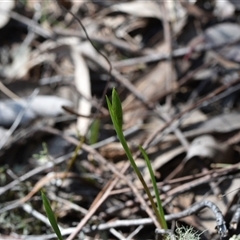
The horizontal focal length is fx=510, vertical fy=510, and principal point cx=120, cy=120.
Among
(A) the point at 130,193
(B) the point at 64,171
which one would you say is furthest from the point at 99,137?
(A) the point at 130,193

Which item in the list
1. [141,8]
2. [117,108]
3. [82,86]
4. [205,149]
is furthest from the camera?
[141,8]

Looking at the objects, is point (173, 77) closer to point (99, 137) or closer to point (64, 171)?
point (99, 137)

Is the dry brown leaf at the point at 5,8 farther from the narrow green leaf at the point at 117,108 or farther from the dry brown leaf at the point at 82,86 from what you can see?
the narrow green leaf at the point at 117,108

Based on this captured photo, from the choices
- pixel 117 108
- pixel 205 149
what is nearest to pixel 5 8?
pixel 205 149

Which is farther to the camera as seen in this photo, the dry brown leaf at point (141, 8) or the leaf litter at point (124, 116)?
the dry brown leaf at point (141, 8)

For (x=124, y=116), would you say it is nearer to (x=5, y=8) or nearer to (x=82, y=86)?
(x=82, y=86)

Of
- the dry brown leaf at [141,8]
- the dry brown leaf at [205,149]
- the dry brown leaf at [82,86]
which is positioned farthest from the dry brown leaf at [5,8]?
the dry brown leaf at [205,149]

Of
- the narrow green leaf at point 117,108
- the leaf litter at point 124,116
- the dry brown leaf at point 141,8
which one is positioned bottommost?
the leaf litter at point 124,116

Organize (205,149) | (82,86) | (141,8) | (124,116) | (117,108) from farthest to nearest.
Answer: (141,8) < (82,86) < (124,116) < (205,149) < (117,108)
